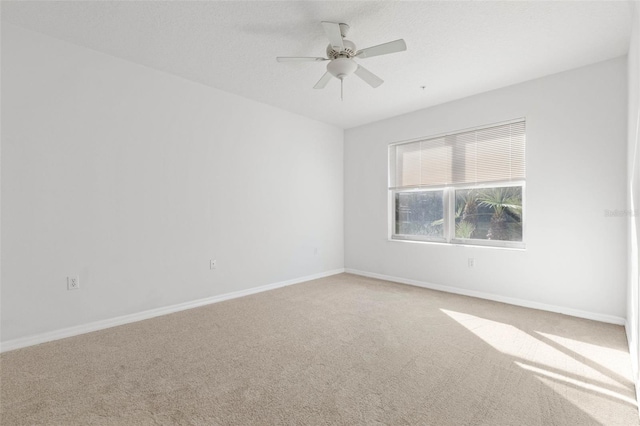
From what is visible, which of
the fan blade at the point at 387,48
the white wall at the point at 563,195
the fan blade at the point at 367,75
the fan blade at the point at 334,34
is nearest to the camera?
the fan blade at the point at 334,34

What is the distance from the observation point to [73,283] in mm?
2750

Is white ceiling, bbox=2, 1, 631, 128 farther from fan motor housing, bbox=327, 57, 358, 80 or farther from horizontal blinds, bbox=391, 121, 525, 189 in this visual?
horizontal blinds, bbox=391, 121, 525, 189

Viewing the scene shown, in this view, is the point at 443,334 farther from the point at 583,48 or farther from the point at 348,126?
the point at 348,126

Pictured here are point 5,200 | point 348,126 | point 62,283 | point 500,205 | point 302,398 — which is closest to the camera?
point 302,398

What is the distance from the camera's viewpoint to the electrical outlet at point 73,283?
8.95 feet

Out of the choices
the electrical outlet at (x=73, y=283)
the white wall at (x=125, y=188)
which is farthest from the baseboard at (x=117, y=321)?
the electrical outlet at (x=73, y=283)

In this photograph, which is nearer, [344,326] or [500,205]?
[344,326]

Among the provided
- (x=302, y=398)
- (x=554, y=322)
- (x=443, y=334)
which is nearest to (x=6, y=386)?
(x=302, y=398)

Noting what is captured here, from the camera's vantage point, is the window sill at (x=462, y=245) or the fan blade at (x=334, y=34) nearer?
the fan blade at (x=334, y=34)

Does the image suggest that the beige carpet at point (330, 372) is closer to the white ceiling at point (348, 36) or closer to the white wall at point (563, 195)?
the white wall at point (563, 195)

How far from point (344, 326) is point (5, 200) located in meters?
3.11

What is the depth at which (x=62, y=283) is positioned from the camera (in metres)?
2.70

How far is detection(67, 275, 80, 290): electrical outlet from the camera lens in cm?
273

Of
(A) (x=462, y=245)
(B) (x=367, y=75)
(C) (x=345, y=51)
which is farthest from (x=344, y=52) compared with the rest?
(A) (x=462, y=245)
